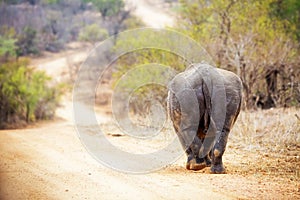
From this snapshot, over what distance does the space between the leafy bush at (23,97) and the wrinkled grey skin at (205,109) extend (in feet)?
53.4

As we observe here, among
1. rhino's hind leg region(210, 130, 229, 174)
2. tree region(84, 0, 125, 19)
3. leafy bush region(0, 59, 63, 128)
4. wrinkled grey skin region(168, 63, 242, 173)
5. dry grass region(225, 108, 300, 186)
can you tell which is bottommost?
leafy bush region(0, 59, 63, 128)

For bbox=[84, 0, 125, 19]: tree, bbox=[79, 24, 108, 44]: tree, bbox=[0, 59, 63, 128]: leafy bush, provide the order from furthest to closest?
bbox=[84, 0, 125, 19]: tree → bbox=[79, 24, 108, 44]: tree → bbox=[0, 59, 63, 128]: leafy bush

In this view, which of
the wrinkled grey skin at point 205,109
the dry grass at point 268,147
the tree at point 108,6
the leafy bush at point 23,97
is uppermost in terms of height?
the tree at point 108,6

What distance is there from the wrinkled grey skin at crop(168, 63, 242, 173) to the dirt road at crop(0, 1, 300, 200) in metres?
0.40

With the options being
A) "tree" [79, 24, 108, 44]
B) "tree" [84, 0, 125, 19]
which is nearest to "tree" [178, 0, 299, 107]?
"tree" [79, 24, 108, 44]

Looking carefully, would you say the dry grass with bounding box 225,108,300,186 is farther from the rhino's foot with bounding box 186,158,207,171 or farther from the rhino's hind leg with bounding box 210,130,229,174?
the rhino's foot with bounding box 186,158,207,171

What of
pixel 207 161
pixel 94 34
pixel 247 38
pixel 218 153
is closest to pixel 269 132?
pixel 207 161

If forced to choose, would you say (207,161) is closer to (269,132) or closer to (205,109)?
(205,109)

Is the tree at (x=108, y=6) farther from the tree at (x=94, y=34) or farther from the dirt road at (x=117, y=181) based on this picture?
the dirt road at (x=117, y=181)

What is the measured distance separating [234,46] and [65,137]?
6.57 meters

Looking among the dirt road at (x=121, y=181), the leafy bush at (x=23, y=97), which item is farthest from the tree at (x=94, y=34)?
the dirt road at (x=121, y=181)

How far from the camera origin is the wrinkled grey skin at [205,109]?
6.80m

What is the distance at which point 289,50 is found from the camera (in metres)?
16.1

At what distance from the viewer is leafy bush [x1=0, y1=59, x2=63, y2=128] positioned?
73.7 ft
